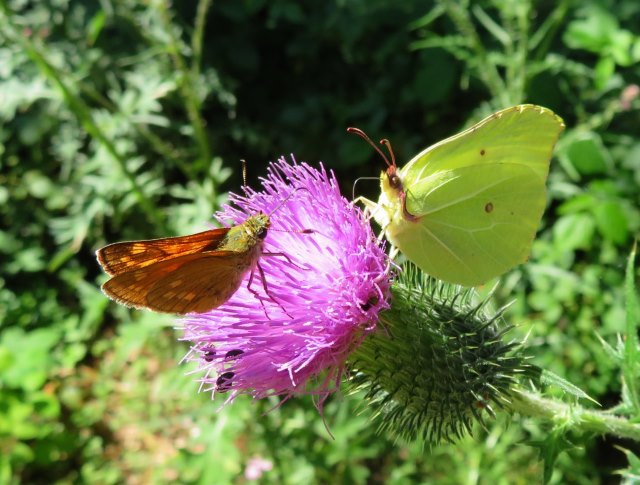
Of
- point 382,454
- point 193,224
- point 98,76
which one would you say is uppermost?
point 98,76

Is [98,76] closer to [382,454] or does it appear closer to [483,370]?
[382,454]

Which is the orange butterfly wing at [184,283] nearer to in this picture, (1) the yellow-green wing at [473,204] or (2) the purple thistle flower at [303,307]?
(2) the purple thistle flower at [303,307]

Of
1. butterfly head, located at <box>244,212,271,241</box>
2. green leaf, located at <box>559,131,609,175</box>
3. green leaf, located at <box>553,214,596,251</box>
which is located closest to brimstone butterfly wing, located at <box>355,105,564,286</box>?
butterfly head, located at <box>244,212,271,241</box>

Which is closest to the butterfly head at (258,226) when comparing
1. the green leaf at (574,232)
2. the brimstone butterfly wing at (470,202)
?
the brimstone butterfly wing at (470,202)

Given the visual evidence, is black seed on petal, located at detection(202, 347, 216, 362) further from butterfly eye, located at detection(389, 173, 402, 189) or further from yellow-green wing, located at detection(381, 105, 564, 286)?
butterfly eye, located at detection(389, 173, 402, 189)

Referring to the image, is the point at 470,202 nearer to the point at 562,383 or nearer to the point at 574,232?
the point at 562,383

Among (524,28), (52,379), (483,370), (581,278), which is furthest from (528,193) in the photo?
(52,379)

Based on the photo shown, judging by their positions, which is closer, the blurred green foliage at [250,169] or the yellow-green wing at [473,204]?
the yellow-green wing at [473,204]
